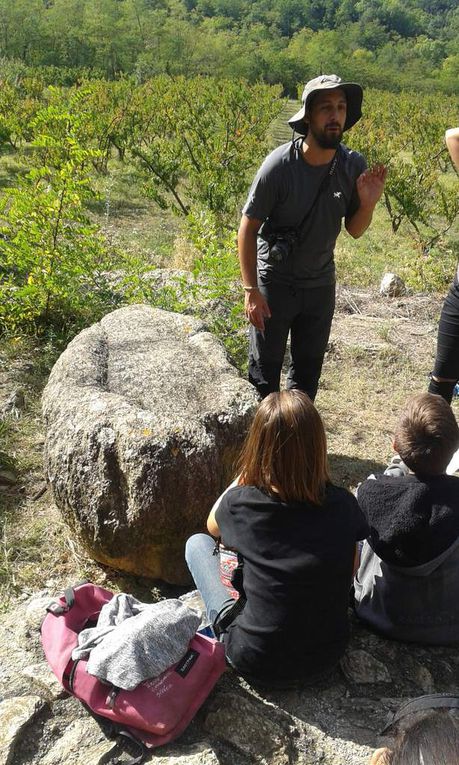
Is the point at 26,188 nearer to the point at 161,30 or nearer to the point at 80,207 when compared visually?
the point at 80,207

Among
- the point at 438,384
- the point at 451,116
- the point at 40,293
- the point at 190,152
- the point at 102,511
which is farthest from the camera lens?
the point at 451,116

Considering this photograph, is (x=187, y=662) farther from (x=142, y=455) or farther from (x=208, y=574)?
(x=142, y=455)

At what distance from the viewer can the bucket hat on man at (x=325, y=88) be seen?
257 centimetres

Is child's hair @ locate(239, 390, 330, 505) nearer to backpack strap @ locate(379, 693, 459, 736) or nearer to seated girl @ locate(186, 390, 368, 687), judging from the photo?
seated girl @ locate(186, 390, 368, 687)

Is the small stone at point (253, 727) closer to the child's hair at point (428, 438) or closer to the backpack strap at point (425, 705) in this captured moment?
the backpack strap at point (425, 705)

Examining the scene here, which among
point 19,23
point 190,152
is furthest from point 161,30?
point 190,152

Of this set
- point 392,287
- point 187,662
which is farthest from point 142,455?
point 392,287

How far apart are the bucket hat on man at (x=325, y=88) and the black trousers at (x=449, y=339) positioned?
97cm

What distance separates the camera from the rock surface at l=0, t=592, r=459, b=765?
5.58 ft

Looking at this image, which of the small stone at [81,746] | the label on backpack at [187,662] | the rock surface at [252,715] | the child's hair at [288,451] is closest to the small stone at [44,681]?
the rock surface at [252,715]

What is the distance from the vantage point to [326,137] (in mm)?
2602

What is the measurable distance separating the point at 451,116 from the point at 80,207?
1934 centimetres

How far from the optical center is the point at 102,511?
94.3 inches

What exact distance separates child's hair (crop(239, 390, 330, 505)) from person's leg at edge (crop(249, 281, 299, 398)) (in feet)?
3.68
